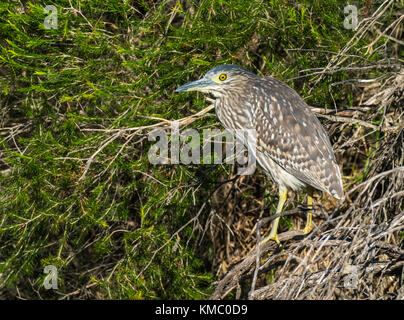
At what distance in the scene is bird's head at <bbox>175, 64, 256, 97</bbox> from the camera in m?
3.67

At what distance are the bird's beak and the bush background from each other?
15 centimetres

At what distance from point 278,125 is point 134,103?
3.49ft

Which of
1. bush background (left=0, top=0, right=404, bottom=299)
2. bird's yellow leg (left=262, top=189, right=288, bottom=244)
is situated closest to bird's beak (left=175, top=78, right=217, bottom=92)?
bush background (left=0, top=0, right=404, bottom=299)

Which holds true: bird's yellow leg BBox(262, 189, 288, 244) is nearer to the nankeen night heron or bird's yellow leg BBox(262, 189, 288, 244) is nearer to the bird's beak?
the nankeen night heron

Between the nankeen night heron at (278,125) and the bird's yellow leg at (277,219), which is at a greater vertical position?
the nankeen night heron at (278,125)

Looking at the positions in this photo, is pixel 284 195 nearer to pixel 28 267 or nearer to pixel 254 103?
pixel 254 103

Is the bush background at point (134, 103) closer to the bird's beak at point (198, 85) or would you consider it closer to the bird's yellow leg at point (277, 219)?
the bird's beak at point (198, 85)

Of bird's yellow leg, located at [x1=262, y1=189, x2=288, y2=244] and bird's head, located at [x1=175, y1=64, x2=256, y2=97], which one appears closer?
bird's yellow leg, located at [x1=262, y1=189, x2=288, y2=244]

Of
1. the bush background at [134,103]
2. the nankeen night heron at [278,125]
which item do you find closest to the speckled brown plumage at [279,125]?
the nankeen night heron at [278,125]

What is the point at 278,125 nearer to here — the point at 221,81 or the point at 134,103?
the point at 221,81

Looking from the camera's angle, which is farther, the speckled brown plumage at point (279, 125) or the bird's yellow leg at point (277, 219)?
the speckled brown plumage at point (279, 125)

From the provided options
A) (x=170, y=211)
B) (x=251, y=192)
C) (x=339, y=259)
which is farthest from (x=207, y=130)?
(x=339, y=259)

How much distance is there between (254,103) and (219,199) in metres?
1.30

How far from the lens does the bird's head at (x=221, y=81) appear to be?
3672 mm
